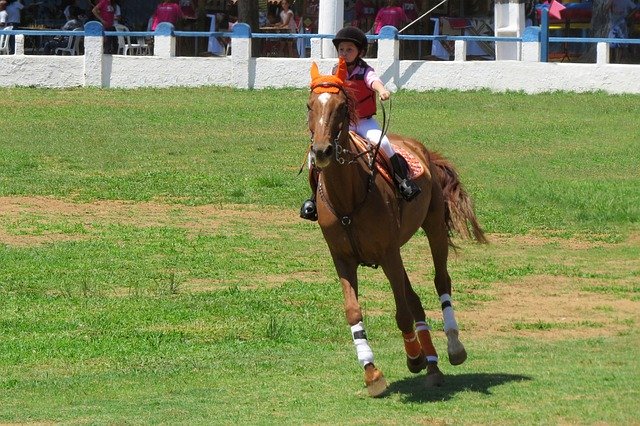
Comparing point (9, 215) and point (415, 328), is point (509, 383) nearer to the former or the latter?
point (415, 328)

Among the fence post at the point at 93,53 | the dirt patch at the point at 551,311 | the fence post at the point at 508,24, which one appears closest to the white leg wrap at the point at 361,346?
the dirt patch at the point at 551,311

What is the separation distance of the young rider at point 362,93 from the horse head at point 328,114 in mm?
608

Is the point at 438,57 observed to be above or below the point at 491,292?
above

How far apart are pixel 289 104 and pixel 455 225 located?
17484mm

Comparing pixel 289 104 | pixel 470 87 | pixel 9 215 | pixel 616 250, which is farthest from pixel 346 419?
pixel 470 87

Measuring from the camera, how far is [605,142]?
80.3 ft

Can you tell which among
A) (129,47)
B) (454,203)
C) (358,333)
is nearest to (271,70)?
(129,47)

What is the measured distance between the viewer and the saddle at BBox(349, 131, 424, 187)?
978 cm

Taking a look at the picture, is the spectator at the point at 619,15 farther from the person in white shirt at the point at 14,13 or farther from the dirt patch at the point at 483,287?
the person in white shirt at the point at 14,13

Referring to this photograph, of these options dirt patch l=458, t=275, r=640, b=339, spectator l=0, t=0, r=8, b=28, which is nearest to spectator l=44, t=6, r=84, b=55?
spectator l=0, t=0, r=8, b=28

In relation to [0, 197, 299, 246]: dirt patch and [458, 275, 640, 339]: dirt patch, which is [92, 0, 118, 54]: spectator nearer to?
[0, 197, 299, 246]: dirt patch

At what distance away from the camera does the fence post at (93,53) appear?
30328 millimetres

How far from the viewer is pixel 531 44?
29.3 m

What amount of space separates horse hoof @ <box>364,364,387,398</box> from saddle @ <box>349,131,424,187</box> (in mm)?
1420
